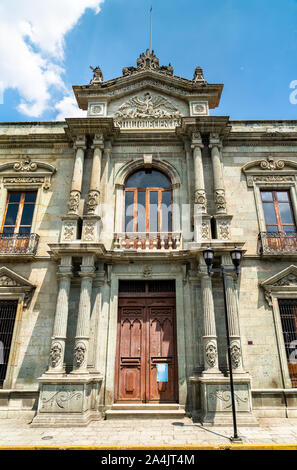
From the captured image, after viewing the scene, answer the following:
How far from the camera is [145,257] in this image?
9898 mm

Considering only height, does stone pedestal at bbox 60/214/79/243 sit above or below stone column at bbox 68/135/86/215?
below

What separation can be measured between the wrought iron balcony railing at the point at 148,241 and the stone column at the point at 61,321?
5.87 ft

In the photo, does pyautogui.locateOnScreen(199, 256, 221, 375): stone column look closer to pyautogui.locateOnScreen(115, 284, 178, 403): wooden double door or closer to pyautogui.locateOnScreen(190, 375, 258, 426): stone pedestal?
pyautogui.locateOnScreen(190, 375, 258, 426): stone pedestal

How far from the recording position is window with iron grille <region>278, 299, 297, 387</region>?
362 inches

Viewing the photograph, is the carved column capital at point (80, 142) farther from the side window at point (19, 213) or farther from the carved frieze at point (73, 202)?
the side window at point (19, 213)

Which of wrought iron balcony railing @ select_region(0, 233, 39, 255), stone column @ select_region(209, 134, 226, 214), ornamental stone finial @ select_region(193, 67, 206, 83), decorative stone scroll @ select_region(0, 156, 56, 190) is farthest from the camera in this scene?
ornamental stone finial @ select_region(193, 67, 206, 83)

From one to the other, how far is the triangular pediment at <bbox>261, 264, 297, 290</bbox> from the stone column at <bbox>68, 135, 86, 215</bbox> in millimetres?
6608

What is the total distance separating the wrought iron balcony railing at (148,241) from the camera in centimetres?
1023

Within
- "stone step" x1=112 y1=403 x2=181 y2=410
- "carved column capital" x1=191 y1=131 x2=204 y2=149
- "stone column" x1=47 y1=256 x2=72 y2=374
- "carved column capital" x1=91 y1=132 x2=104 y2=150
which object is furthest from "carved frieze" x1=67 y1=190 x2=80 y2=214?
"stone step" x1=112 y1=403 x2=181 y2=410

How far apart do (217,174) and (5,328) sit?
28.3 ft

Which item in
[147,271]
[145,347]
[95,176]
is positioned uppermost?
[95,176]

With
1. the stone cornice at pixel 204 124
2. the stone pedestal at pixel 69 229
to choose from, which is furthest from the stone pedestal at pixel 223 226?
the stone pedestal at pixel 69 229

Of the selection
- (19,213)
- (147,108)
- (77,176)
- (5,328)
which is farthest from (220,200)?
(5,328)

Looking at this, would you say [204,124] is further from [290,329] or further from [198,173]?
[290,329]
